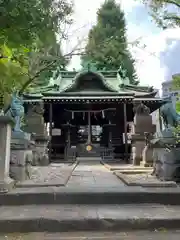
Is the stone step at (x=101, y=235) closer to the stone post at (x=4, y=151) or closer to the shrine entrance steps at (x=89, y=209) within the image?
the shrine entrance steps at (x=89, y=209)

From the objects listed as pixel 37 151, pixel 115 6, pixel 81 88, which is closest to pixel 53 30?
pixel 37 151

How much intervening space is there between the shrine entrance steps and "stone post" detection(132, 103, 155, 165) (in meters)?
7.67

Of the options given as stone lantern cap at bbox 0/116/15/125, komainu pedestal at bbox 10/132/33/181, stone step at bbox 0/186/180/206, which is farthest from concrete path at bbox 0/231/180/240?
komainu pedestal at bbox 10/132/33/181

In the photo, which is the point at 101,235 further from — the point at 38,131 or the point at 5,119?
the point at 38,131

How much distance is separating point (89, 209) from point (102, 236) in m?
0.81

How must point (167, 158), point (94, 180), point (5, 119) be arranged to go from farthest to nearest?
point (94, 180)
point (167, 158)
point (5, 119)

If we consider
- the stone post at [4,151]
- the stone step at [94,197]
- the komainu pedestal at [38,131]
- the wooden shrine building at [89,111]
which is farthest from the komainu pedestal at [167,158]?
the wooden shrine building at [89,111]

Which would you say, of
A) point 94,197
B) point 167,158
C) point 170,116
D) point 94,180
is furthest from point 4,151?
point 170,116

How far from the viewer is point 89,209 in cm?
425

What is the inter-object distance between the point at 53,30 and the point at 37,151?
973 cm

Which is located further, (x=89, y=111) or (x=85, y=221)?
(x=89, y=111)

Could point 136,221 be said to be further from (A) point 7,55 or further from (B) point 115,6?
(B) point 115,6

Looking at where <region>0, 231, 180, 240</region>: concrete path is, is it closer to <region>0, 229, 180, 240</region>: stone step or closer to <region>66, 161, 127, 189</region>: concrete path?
<region>0, 229, 180, 240</region>: stone step

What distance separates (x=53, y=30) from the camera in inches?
117
